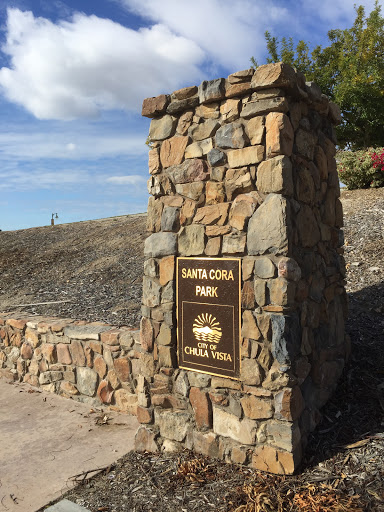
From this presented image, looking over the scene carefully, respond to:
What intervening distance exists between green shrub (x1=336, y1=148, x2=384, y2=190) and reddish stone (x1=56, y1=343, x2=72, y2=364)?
817cm

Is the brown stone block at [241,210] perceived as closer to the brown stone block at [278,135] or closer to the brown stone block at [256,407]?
the brown stone block at [278,135]

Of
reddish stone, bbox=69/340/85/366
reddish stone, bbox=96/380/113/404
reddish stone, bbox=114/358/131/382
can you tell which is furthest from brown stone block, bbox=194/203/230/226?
reddish stone, bbox=69/340/85/366

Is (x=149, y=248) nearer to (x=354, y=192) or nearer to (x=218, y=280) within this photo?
(x=218, y=280)

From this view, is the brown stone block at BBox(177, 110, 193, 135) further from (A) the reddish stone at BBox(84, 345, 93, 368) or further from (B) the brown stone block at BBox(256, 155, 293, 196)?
(A) the reddish stone at BBox(84, 345, 93, 368)

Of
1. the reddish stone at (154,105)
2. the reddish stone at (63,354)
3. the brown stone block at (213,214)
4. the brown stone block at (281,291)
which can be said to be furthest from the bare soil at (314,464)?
the reddish stone at (154,105)

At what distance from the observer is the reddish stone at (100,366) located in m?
5.11

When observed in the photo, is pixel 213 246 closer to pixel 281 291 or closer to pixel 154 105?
pixel 281 291

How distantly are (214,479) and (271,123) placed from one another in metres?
2.68

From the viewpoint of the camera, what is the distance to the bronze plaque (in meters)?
3.42

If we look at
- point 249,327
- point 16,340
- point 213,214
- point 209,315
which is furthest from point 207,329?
point 16,340

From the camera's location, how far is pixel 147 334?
3961 mm

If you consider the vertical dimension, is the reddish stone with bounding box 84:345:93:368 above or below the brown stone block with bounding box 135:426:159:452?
above

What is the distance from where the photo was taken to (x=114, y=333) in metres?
4.93

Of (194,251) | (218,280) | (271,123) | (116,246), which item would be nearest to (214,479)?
(218,280)
